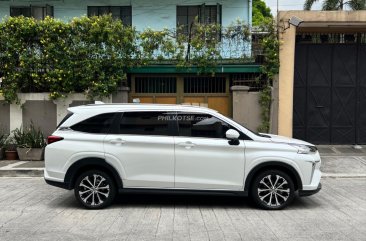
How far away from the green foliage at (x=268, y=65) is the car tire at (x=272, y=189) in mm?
6098

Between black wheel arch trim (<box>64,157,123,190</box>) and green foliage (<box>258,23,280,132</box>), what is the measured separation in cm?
698

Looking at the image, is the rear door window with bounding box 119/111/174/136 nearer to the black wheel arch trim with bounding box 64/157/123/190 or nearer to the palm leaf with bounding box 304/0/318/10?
the black wheel arch trim with bounding box 64/157/123/190

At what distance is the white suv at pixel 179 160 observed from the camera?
7.82 metres

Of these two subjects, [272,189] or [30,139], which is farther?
[30,139]

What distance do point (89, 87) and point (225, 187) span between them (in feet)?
23.5

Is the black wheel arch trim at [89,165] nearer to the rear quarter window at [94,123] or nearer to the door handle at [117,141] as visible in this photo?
the door handle at [117,141]

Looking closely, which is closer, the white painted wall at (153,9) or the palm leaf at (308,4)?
the white painted wall at (153,9)

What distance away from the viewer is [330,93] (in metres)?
14.8

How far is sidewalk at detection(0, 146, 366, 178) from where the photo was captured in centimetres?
1153

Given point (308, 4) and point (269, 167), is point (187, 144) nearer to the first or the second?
point (269, 167)

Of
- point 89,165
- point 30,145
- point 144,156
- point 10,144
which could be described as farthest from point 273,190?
point 10,144

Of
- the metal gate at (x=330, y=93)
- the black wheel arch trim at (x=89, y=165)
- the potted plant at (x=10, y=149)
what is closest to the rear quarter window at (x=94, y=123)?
the black wheel arch trim at (x=89, y=165)

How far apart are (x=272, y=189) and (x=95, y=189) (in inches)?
120

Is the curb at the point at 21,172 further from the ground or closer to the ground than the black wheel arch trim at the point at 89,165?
closer to the ground
